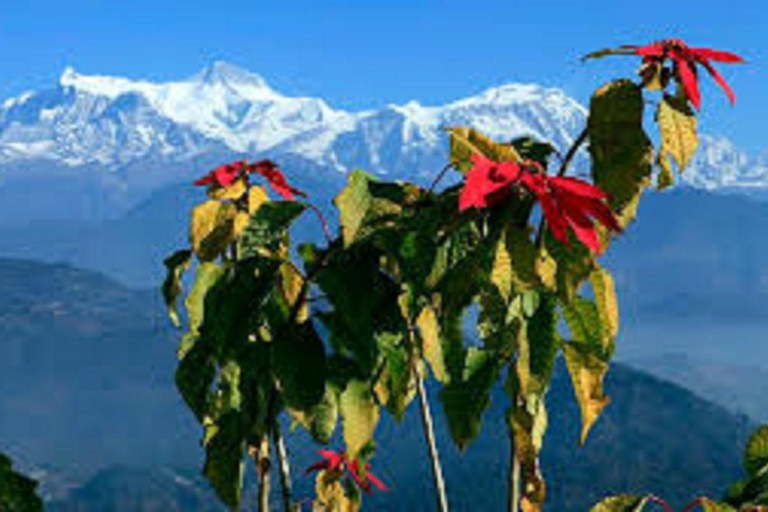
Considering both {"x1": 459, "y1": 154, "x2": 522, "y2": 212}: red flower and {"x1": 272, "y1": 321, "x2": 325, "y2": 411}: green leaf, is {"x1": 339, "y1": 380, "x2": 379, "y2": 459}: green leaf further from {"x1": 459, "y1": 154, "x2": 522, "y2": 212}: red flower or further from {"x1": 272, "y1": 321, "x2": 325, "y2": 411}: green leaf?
{"x1": 459, "y1": 154, "x2": 522, "y2": 212}: red flower

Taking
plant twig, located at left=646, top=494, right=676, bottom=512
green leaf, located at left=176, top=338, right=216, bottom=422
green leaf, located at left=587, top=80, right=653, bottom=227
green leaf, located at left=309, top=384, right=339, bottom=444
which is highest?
green leaf, located at left=587, top=80, right=653, bottom=227

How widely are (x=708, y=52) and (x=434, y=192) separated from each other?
0.83m

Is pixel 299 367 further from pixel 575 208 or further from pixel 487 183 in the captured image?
pixel 575 208

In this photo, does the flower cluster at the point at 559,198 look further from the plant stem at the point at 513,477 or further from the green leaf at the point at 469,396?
the plant stem at the point at 513,477

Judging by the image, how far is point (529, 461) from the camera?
3.12 meters

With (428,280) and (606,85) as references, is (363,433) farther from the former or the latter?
(606,85)

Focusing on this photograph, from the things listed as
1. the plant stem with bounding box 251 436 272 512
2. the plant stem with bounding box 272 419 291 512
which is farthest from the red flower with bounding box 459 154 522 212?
the plant stem with bounding box 251 436 272 512

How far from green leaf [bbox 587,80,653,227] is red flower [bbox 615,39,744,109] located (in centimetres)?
14

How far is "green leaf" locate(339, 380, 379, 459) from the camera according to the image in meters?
3.16

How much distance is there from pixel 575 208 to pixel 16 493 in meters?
1.23

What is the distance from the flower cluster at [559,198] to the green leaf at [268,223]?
2.99 ft

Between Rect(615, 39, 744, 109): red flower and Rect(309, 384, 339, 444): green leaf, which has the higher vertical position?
Rect(615, 39, 744, 109): red flower

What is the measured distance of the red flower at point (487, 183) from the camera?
2.23 m

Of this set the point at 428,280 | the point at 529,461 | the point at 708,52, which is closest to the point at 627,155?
the point at 708,52
